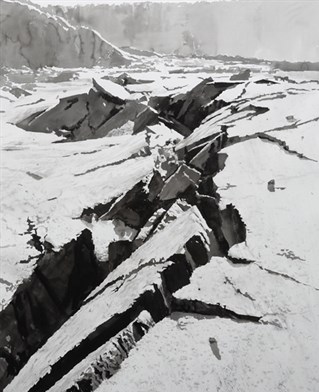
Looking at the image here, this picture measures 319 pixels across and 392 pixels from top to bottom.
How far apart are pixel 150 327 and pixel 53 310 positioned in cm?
167

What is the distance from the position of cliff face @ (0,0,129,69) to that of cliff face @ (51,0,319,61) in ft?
33.3

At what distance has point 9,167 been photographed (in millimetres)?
6684

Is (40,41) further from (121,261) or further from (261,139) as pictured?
(121,261)

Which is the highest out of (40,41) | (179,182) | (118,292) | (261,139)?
(40,41)

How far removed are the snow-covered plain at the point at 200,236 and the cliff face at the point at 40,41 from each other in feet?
55.0

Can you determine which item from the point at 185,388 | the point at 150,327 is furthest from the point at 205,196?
the point at 185,388

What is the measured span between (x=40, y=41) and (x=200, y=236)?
2280cm

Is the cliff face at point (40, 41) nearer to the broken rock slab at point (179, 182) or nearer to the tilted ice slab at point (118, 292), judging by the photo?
the broken rock slab at point (179, 182)

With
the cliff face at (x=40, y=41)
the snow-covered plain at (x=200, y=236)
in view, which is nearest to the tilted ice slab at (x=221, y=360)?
the snow-covered plain at (x=200, y=236)

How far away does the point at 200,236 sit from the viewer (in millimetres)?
3473

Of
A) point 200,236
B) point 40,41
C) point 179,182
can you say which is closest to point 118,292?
point 200,236

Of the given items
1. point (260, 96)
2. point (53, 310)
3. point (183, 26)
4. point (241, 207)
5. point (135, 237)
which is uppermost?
point (183, 26)

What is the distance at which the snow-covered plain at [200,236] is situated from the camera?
8.15 ft

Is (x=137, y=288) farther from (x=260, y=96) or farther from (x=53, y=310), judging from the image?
(x=260, y=96)
